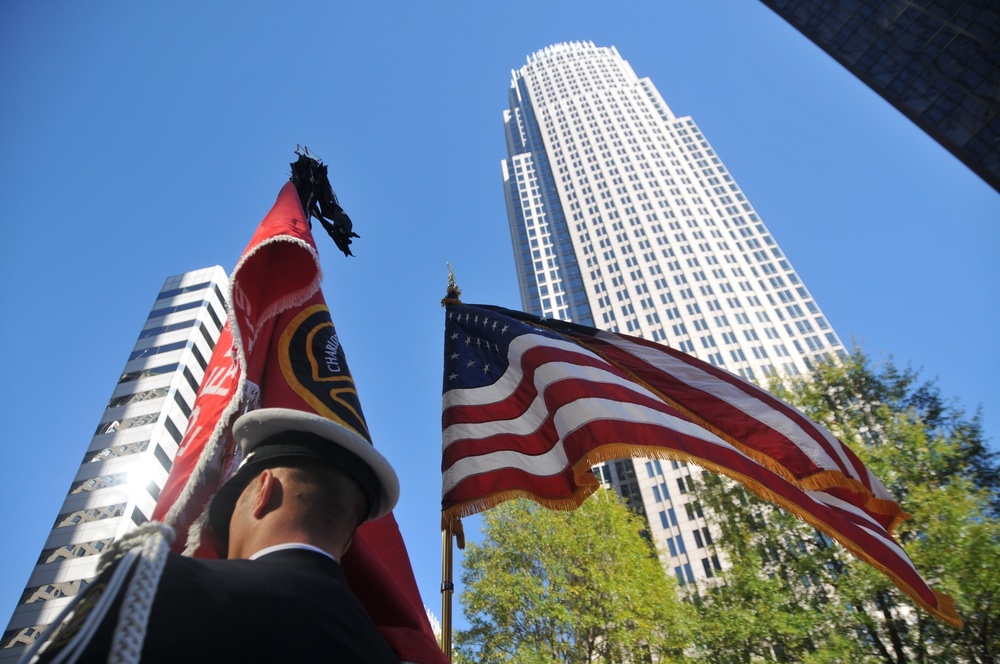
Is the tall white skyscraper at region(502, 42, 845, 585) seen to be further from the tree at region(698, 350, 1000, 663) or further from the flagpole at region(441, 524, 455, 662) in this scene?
the flagpole at region(441, 524, 455, 662)

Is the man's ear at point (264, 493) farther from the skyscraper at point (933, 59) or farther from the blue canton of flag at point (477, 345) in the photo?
the skyscraper at point (933, 59)

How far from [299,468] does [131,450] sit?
1819 inches

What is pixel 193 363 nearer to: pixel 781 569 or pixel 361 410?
pixel 781 569

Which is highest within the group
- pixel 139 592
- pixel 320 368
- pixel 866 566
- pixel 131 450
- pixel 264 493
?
pixel 131 450

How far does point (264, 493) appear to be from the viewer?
1.77 metres

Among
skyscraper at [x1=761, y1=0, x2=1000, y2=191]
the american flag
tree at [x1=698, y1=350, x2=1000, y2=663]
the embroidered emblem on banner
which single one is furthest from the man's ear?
skyscraper at [x1=761, y1=0, x2=1000, y2=191]

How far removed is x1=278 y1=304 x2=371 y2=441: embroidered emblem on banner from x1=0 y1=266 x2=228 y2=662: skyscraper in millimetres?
32208

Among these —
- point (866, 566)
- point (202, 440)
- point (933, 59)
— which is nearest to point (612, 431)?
point (202, 440)

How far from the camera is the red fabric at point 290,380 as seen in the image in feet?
8.18

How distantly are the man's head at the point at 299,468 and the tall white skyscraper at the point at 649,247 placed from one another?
177 feet

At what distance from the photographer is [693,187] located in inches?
3418

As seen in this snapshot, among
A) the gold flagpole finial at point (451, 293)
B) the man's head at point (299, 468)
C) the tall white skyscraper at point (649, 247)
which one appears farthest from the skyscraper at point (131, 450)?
the tall white skyscraper at point (649, 247)

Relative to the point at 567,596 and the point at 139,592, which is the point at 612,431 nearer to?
the point at 139,592

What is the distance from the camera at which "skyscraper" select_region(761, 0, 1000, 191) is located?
64.5ft
